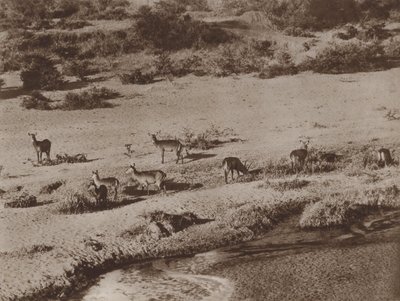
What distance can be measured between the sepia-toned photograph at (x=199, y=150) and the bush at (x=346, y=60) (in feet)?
0.45

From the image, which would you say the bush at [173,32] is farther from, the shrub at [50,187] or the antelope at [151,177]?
the antelope at [151,177]

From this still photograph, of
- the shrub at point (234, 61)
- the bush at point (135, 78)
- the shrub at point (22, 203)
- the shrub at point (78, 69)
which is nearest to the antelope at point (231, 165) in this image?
the shrub at point (22, 203)

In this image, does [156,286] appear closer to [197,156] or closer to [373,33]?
[197,156]

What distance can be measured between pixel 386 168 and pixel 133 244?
10872 millimetres

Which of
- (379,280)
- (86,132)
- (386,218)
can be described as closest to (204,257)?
(379,280)

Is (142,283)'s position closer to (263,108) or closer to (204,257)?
(204,257)

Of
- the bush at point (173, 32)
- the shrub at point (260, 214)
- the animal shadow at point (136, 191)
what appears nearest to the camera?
the shrub at point (260, 214)

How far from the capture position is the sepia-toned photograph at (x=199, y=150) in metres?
18.0

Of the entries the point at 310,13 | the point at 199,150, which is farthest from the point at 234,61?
the point at 199,150

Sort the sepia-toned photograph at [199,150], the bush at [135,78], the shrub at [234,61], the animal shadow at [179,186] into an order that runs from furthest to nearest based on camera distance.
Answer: the shrub at [234,61]
the bush at [135,78]
the animal shadow at [179,186]
the sepia-toned photograph at [199,150]

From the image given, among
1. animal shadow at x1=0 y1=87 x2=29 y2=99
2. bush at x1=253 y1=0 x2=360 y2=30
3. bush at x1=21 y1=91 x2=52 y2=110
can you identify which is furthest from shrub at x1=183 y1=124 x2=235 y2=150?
bush at x1=253 y1=0 x2=360 y2=30

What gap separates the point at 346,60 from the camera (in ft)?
133

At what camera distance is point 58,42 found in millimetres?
42562

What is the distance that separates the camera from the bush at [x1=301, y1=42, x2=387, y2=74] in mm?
40219
